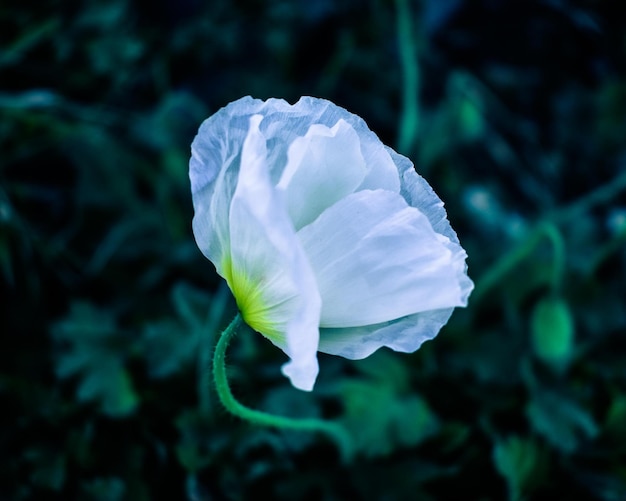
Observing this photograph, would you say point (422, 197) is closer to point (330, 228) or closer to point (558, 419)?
point (330, 228)

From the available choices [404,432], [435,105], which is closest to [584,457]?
[404,432]

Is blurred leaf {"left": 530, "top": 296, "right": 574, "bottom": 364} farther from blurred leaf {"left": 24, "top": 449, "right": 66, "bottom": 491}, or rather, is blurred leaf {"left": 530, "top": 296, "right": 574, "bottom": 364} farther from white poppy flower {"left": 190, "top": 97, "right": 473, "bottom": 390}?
blurred leaf {"left": 24, "top": 449, "right": 66, "bottom": 491}

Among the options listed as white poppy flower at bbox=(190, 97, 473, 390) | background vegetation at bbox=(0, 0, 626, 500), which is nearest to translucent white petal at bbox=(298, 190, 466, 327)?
white poppy flower at bbox=(190, 97, 473, 390)

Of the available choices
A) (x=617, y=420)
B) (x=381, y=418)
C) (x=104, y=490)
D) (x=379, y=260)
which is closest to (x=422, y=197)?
(x=379, y=260)

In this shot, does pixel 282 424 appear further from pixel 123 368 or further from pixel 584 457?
pixel 584 457

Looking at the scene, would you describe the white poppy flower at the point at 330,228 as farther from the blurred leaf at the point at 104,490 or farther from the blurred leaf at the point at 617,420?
the blurred leaf at the point at 617,420
